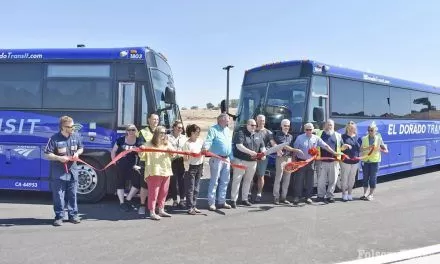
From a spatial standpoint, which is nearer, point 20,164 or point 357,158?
point 20,164

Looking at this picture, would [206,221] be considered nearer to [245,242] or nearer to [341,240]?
[245,242]

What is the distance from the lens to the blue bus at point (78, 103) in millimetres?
8414

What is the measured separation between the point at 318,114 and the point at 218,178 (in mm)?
2837

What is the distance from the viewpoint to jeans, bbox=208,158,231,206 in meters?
8.03

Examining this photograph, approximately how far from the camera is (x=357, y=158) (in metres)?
9.27

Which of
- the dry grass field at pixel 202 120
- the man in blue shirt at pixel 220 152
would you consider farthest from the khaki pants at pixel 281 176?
the dry grass field at pixel 202 120

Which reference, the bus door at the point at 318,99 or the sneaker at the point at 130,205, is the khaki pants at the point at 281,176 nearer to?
the bus door at the point at 318,99

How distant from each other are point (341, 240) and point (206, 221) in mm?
2298

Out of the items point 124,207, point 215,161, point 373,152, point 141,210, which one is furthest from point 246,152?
point 373,152

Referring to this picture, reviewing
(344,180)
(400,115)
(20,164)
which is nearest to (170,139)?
(20,164)

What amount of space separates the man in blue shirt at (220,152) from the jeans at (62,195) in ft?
8.27

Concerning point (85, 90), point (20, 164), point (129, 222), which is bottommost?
point (129, 222)

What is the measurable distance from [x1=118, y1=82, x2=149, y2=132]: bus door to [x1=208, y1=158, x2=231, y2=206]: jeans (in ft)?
5.45

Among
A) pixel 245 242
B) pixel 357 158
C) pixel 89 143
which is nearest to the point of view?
A: pixel 245 242
